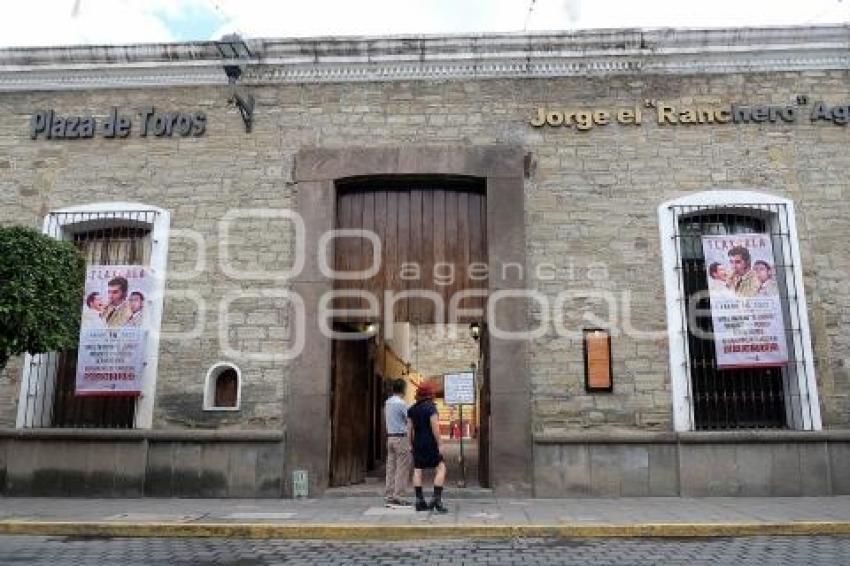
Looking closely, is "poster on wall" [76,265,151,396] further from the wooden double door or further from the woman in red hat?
the woman in red hat

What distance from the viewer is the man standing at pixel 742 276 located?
9.39 m

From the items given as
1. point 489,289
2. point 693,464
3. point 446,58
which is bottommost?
point 693,464

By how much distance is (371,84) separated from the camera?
33.9ft

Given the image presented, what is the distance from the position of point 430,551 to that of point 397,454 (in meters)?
2.26

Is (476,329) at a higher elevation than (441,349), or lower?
lower

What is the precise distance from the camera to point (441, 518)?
Answer: 25.0 feet

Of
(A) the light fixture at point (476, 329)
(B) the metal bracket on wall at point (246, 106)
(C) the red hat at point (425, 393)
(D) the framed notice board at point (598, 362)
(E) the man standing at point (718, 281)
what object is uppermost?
(B) the metal bracket on wall at point (246, 106)

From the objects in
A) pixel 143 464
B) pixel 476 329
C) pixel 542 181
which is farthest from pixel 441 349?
pixel 143 464

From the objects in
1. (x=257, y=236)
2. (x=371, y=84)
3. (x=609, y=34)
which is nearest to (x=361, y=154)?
(x=371, y=84)

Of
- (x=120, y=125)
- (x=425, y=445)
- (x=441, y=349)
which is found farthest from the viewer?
(x=441, y=349)

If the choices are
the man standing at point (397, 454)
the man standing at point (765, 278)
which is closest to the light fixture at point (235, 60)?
the man standing at point (397, 454)

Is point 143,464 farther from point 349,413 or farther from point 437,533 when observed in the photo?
point 437,533

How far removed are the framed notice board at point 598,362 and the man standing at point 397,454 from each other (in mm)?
2455

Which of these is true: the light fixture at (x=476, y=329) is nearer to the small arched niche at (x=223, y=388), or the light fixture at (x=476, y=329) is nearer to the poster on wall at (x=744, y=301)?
the poster on wall at (x=744, y=301)
